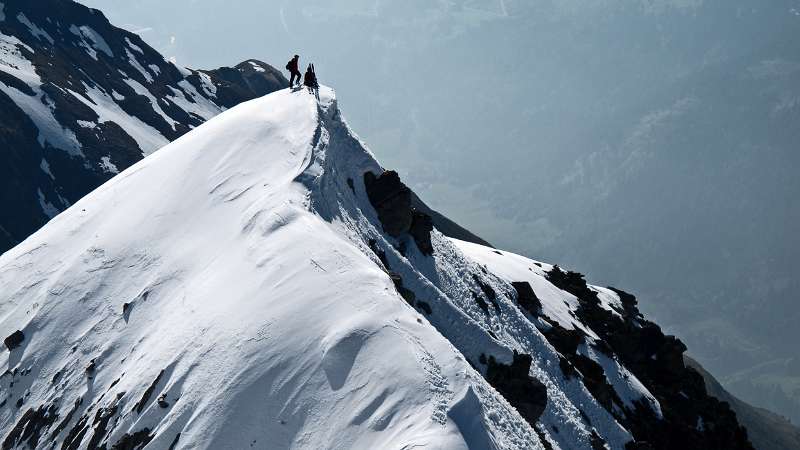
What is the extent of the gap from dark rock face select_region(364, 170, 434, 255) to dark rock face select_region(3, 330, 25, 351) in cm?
2216

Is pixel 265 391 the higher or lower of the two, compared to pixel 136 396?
higher

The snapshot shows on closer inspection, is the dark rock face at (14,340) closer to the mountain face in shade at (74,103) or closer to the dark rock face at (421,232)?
the dark rock face at (421,232)

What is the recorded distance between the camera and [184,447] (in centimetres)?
2698

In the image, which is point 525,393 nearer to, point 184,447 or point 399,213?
point 399,213

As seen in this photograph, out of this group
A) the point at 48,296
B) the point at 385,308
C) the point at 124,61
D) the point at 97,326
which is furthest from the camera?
the point at 124,61

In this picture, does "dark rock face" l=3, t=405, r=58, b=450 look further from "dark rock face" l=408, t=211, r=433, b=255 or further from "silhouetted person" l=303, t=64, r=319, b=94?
"silhouetted person" l=303, t=64, r=319, b=94

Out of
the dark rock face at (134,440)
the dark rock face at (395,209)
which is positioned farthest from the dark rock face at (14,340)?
the dark rock face at (395,209)

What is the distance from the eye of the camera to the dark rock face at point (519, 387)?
42125mm

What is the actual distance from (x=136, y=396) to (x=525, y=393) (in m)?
22.4

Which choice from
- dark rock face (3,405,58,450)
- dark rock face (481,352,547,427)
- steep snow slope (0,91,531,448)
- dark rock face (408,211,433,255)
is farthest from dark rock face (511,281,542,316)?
dark rock face (3,405,58,450)

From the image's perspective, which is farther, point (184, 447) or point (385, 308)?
point (385, 308)

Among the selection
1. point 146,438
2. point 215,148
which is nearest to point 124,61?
point 215,148

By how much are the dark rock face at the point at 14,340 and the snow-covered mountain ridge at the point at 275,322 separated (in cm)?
13

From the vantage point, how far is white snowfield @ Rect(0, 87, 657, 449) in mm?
25953
